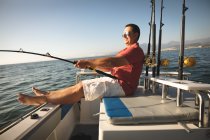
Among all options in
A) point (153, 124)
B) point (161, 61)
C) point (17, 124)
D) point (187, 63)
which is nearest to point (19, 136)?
point (17, 124)

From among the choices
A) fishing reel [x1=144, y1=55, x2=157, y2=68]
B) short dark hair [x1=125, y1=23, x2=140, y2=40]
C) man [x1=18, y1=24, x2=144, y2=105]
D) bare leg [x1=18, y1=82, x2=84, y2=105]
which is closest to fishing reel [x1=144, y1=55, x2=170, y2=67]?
fishing reel [x1=144, y1=55, x2=157, y2=68]

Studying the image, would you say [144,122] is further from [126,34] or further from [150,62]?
[126,34]

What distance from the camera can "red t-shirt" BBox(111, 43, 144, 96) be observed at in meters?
2.78

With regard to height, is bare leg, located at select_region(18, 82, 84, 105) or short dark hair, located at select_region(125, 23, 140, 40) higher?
short dark hair, located at select_region(125, 23, 140, 40)

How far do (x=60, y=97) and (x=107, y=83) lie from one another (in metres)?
0.82

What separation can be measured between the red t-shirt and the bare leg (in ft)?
2.20

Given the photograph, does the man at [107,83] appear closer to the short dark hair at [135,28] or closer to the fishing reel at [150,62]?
the fishing reel at [150,62]

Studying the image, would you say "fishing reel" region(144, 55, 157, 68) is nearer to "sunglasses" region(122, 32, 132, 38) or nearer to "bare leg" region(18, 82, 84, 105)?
"sunglasses" region(122, 32, 132, 38)

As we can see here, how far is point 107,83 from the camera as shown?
277 cm

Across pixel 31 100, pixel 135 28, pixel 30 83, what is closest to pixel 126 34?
pixel 135 28

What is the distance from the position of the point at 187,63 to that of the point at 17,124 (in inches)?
94.1

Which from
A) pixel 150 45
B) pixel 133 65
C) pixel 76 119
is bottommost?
pixel 76 119

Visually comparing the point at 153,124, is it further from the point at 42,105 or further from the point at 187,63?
the point at 42,105

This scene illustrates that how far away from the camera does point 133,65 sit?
2.91 metres
